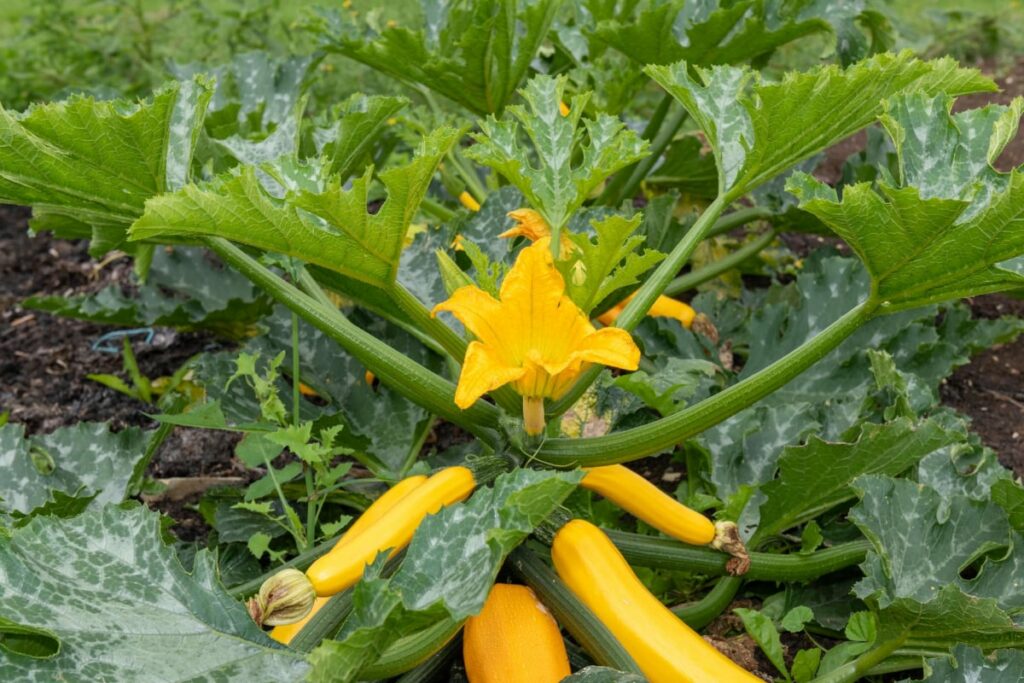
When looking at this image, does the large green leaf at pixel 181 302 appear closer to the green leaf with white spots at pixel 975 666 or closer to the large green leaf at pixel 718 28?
the large green leaf at pixel 718 28

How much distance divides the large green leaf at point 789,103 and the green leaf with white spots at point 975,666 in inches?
32.9

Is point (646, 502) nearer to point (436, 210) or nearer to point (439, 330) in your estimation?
point (439, 330)

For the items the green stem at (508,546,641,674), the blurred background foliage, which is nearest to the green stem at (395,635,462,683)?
the green stem at (508,546,641,674)

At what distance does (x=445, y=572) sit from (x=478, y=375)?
0.27m

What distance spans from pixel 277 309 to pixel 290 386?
0.86 feet

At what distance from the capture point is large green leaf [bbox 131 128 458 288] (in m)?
1.51

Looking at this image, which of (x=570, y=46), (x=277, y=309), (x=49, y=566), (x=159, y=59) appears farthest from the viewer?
(x=159, y=59)

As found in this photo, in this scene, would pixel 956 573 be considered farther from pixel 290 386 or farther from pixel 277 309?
pixel 277 309

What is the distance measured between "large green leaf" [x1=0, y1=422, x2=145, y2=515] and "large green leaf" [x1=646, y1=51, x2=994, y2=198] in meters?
1.18

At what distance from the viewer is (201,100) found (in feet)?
5.83

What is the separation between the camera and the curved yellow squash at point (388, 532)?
156 cm

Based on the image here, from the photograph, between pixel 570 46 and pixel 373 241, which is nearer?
pixel 373 241

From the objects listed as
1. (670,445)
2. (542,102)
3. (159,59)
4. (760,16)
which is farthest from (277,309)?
(159,59)

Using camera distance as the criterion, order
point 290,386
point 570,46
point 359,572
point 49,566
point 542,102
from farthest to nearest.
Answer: point 570,46 < point 290,386 < point 542,102 < point 359,572 < point 49,566
